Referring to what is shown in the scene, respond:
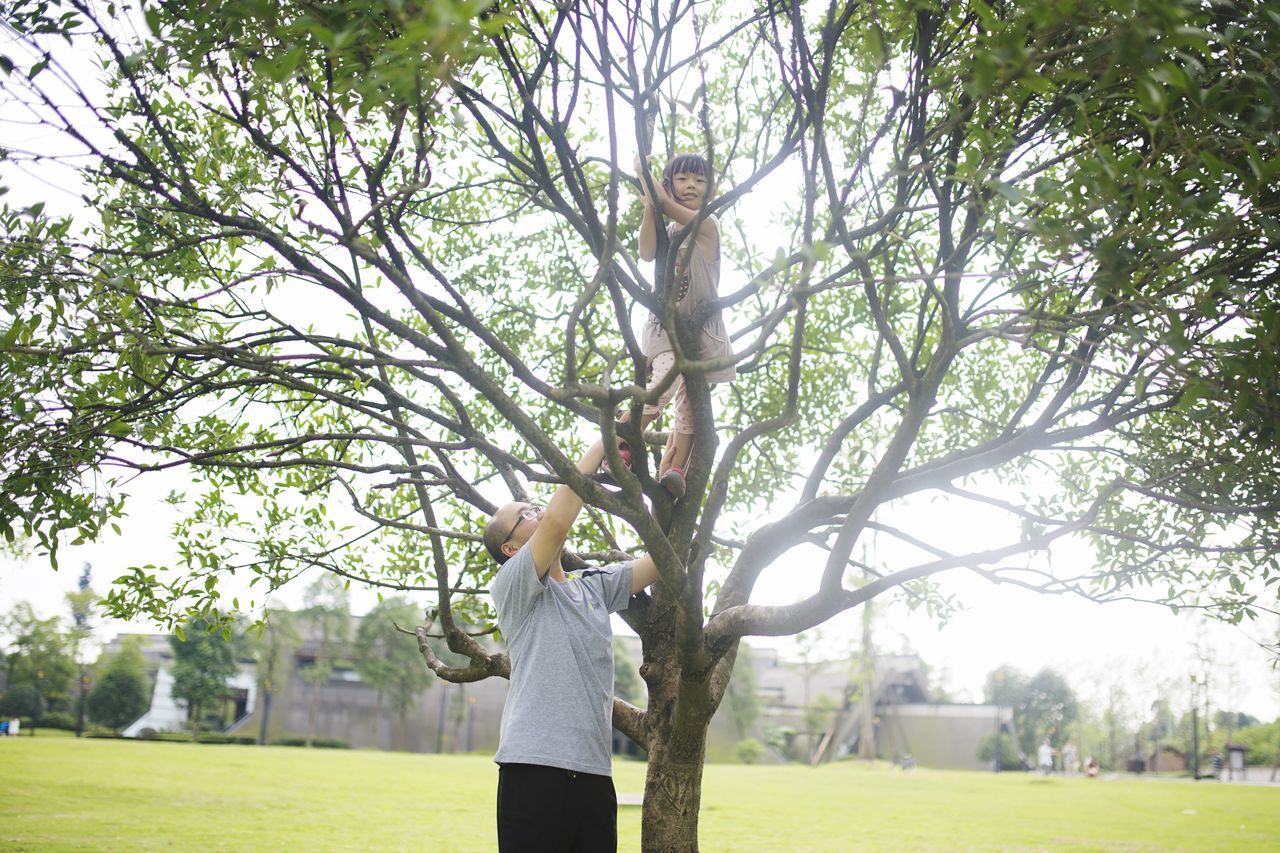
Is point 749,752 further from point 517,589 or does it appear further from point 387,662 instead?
point 517,589

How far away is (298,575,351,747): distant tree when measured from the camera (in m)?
46.4

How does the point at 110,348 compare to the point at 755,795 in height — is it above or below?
above

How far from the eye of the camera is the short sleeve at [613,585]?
3.88 metres

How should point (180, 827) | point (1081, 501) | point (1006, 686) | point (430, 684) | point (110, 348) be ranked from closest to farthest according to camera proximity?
point (110, 348) < point (1081, 501) < point (180, 827) < point (430, 684) < point (1006, 686)

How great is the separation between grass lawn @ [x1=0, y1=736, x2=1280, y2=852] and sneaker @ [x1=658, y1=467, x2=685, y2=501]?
934 cm

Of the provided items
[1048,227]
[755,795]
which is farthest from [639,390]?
[755,795]

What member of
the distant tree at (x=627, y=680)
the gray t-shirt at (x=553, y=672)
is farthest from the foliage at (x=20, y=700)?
the gray t-shirt at (x=553, y=672)

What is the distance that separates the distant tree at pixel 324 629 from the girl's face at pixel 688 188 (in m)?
44.9

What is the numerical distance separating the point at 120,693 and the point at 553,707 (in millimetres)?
48888

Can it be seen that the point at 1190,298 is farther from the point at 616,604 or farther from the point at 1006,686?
the point at 1006,686

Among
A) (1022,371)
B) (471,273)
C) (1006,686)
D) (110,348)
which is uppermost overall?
(471,273)

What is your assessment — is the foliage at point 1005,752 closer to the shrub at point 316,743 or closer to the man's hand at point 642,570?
the shrub at point 316,743

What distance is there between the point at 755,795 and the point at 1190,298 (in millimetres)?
20907

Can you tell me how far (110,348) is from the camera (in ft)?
15.6
